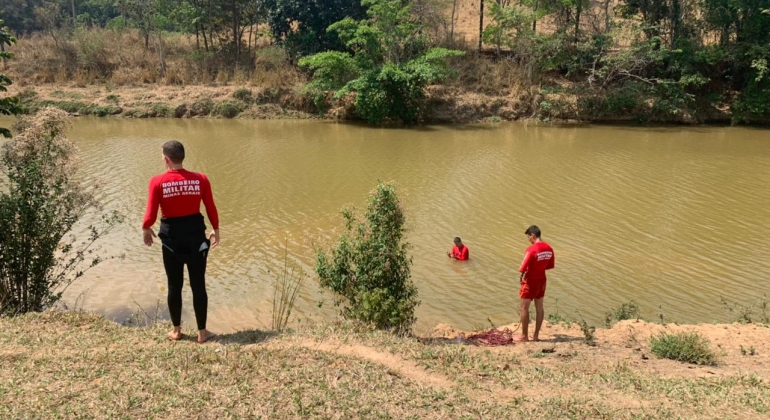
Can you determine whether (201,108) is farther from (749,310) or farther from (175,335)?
(749,310)

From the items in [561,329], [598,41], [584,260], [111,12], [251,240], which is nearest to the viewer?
[561,329]

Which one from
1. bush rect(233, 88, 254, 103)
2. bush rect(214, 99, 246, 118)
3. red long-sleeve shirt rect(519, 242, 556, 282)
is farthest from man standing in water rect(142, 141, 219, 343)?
bush rect(233, 88, 254, 103)

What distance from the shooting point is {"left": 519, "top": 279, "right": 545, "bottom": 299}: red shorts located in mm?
6355

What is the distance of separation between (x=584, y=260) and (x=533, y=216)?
266 cm

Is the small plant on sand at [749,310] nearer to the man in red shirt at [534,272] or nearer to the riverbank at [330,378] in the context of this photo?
the riverbank at [330,378]

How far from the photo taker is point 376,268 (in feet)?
20.9

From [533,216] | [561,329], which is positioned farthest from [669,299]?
[533,216]

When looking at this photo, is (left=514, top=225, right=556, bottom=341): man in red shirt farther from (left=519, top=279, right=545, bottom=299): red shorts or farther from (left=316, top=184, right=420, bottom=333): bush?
(left=316, top=184, right=420, bottom=333): bush

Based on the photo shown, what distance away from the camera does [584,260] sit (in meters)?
9.76

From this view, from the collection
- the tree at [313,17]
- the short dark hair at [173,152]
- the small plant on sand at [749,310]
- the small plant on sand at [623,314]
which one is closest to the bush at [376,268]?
the short dark hair at [173,152]

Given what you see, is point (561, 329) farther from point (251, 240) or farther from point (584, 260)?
point (251, 240)

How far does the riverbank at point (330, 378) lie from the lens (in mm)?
3771

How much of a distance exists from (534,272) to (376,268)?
1.88 m

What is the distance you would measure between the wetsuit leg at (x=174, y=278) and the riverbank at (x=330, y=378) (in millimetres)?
321
